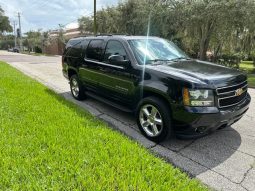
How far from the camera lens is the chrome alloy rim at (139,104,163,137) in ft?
13.8

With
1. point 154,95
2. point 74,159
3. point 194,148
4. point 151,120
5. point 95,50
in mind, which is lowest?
point 194,148

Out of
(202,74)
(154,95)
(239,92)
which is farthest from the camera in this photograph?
(154,95)

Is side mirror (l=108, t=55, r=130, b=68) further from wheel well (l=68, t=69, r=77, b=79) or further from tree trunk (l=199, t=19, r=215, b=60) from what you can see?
tree trunk (l=199, t=19, r=215, b=60)

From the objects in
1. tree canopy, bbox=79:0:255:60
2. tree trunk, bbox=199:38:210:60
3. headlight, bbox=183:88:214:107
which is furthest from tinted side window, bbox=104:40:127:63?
tree trunk, bbox=199:38:210:60

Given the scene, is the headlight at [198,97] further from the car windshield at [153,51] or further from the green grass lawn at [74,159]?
the car windshield at [153,51]

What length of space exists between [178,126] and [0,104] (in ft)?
13.8

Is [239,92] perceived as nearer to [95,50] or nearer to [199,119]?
[199,119]

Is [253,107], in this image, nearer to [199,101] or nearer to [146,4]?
[199,101]

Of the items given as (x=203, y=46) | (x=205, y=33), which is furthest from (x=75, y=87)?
(x=203, y=46)

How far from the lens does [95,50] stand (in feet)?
19.3

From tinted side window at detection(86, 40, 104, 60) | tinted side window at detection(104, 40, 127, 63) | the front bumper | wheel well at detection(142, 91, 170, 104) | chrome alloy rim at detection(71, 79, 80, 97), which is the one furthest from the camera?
chrome alloy rim at detection(71, 79, 80, 97)

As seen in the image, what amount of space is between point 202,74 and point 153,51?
53.9 inches

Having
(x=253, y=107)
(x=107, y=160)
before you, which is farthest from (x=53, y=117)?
(x=253, y=107)

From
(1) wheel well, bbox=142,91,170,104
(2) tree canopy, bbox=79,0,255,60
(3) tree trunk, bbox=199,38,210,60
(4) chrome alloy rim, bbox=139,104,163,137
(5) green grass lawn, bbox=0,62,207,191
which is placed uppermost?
(2) tree canopy, bbox=79,0,255,60
